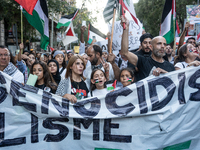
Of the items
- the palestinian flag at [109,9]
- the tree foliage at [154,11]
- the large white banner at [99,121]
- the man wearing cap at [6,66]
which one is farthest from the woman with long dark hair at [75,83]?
the tree foliage at [154,11]

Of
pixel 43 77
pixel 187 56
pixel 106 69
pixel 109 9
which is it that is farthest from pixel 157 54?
pixel 109 9

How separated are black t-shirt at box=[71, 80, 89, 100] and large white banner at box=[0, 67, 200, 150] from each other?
1.11ft

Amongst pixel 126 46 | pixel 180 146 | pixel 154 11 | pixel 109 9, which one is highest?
pixel 154 11

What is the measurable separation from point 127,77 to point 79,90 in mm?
764

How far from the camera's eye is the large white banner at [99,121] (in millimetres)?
2992

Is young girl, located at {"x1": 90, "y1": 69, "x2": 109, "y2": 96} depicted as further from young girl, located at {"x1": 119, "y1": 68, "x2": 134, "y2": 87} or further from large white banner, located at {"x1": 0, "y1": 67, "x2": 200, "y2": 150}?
large white banner, located at {"x1": 0, "y1": 67, "x2": 200, "y2": 150}

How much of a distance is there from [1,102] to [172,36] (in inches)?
143

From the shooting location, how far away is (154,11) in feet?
84.9

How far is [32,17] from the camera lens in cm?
459

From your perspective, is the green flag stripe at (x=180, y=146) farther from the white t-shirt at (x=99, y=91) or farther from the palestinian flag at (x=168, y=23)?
the palestinian flag at (x=168, y=23)

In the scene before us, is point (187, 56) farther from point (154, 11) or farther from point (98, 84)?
point (154, 11)

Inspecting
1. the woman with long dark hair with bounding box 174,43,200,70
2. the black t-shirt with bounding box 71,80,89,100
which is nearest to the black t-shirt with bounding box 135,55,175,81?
the woman with long dark hair with bounding box 174,43,200,70

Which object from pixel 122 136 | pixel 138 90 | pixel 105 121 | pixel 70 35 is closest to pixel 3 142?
pixel 105 121

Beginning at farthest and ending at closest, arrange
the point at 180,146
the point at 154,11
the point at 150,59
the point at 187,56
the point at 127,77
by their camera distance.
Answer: the point at 154,11 < the point at 187,56 < the point at 127,77 < the point at 150,59 < the point at 180,146
